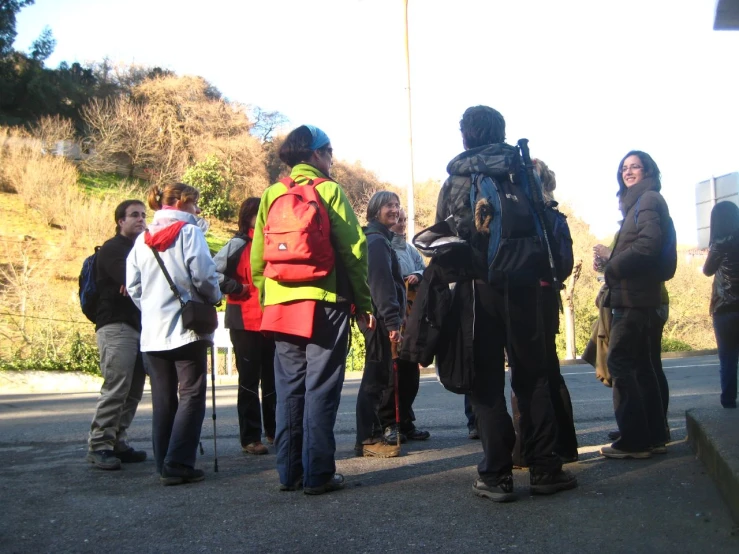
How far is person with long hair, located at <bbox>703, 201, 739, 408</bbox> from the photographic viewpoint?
7.23 metres

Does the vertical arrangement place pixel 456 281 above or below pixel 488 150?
below

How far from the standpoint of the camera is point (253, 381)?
6910mm

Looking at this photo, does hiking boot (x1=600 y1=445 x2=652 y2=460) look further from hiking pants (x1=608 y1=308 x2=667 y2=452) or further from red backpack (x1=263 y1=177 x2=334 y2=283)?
red backpack (x1=263 y1=177 x2=334 y2=283)

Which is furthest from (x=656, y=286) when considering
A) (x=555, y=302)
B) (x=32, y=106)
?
(x=32, y=106)

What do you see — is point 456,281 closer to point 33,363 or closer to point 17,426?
point 17,426

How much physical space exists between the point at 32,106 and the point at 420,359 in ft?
136

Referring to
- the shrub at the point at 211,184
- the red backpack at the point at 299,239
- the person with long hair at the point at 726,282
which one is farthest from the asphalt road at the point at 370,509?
the shrub at the point at 211,184

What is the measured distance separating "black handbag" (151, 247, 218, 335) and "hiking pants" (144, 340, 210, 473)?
0.34 ft

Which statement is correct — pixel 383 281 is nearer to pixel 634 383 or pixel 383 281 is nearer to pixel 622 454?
pixel 634 383

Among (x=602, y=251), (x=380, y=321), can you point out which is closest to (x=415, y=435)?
(x=380, y=321)

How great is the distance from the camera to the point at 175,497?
5066mm

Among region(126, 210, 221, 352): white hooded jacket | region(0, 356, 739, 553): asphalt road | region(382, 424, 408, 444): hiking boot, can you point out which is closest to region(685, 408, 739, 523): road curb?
region(0, 356, 739, 553): asphalt road

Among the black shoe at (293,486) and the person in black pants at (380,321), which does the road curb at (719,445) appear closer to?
the person in black pants at (380,321)

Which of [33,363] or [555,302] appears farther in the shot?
[33,363]
